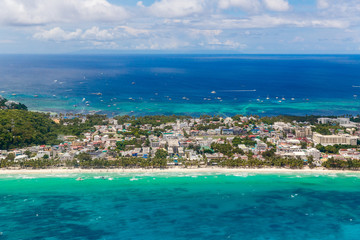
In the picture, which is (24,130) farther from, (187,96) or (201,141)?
(187,96)

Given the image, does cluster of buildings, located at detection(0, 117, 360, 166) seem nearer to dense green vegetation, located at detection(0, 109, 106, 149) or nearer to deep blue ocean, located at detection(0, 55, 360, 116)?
dense green vegetation, located at detection(0, 109, 106, 149)

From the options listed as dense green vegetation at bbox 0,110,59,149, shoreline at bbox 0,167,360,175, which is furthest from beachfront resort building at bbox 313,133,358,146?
dense green vegetation at bbox 0,110,59,149

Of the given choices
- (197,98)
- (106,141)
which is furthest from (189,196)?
(197,98)

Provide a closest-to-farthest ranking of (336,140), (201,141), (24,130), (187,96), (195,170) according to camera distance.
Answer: (195,170) → (24,130) → (336,140) → (201,141) → (187,96)

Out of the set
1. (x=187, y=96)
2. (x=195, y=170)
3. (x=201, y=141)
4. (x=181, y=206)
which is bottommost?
(x=181, y=206)

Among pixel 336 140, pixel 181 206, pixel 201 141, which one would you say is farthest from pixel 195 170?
pixel 336 140

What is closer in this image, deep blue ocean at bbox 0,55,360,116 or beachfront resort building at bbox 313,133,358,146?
beachfront resort building at bbox 313,133,358,146

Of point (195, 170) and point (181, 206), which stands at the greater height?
point (195, 170)
